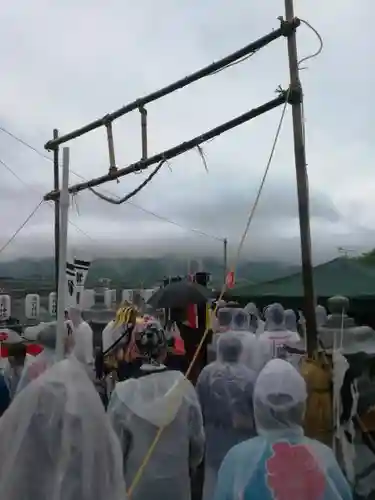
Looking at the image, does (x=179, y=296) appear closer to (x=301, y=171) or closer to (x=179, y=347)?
(x=179, y=347)

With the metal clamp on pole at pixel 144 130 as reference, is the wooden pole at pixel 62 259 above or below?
below

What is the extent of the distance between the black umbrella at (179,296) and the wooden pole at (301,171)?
2567 millimetres

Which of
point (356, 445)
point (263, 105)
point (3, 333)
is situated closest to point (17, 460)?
point (356, 445)

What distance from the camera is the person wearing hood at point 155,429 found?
3.50 metres

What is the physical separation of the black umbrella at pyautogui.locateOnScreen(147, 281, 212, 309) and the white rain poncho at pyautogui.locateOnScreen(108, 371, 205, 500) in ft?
13.3

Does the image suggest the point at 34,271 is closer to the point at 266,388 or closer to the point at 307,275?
the point at 307,275

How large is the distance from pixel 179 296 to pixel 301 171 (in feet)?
9.51

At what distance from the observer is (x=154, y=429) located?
351 cm

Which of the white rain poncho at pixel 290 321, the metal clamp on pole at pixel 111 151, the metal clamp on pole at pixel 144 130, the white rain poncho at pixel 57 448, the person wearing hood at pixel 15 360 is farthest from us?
the metal clamp on pole at pixel 111 151

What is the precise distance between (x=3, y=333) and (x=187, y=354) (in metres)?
2.34

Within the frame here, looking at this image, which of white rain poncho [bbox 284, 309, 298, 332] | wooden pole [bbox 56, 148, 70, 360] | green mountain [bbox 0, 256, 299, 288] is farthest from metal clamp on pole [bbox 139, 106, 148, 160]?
green mountain [bbox 0, 256, 299, 288]

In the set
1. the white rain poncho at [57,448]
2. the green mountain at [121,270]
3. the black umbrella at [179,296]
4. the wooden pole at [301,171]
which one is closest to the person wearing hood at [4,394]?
the wooden pole at [301,171]

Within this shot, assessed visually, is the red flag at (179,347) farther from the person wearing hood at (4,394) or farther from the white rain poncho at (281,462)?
the white rain poncho at (281,462)

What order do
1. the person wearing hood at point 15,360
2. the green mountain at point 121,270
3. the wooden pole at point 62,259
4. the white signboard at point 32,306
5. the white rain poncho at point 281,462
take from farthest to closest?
the green mountain at point 121,270
the white signboard at point 32,306
the person wearing hood at point 15,360
the wooden pole at point 62,259
the white rain poncho at point 281,462
